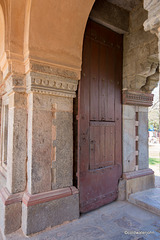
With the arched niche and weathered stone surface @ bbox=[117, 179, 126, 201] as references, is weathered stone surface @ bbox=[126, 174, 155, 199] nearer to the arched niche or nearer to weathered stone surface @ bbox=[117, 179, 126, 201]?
weathered stone surface @ bbox=[117, 179, 126, 201]

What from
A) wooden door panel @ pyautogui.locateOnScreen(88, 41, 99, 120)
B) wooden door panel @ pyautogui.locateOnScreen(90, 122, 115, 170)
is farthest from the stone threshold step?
wooden door panel @ pyautogui.locateOnScreen(88, 41, 99, 120)

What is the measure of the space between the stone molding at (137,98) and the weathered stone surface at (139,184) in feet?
5.04

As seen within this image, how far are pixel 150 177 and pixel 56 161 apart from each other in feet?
7.42

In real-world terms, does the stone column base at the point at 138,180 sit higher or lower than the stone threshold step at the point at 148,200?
higher

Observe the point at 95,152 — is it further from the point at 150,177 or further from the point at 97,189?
the point at 150,177

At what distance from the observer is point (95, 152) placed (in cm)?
272

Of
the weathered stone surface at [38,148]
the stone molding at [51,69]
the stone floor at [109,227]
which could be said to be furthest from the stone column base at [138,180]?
the stone molding at [51,69]

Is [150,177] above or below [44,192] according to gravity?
below

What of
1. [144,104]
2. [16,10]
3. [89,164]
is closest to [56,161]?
[89,164]

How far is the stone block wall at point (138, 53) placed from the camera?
2.83 meters

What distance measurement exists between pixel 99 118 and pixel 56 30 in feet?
4.96

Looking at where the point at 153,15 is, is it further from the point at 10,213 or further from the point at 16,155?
the point at 10,213

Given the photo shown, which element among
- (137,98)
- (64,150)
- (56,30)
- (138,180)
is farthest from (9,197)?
(137,98)

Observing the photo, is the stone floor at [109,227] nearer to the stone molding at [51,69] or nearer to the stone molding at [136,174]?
the stone molding at [136,174]
